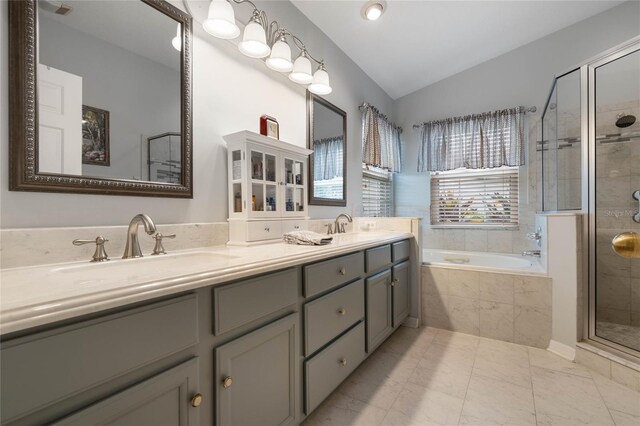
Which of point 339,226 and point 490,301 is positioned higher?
point 339,226

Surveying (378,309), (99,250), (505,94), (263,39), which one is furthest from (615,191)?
(99,250)

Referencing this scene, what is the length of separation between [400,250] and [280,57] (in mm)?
1643

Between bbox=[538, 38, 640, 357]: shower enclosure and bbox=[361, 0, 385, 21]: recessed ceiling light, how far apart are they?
60.7 inches

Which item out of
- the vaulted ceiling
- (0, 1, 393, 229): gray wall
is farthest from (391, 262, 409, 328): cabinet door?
the vaulted ceiling

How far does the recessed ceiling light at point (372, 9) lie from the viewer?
7.01ft

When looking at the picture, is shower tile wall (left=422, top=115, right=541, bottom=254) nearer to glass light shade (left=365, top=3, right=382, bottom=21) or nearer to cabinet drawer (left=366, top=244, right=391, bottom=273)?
cabinet drawer (left=366, top=244, right=391, bottom=273)

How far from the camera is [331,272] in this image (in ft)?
4.70

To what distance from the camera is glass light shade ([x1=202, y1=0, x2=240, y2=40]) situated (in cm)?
136

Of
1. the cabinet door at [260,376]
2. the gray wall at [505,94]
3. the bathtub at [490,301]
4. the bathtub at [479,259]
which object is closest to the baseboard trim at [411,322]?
the bathtub at [490,301]

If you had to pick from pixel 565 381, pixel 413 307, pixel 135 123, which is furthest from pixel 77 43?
pixel 565 381

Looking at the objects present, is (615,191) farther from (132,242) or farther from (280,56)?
(132,242)

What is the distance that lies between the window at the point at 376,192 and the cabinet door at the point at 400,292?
950mm

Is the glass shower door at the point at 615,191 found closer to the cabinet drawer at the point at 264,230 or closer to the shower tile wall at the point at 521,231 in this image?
the shower tile wall at the point at 521,231

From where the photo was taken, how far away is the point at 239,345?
0.96 m
